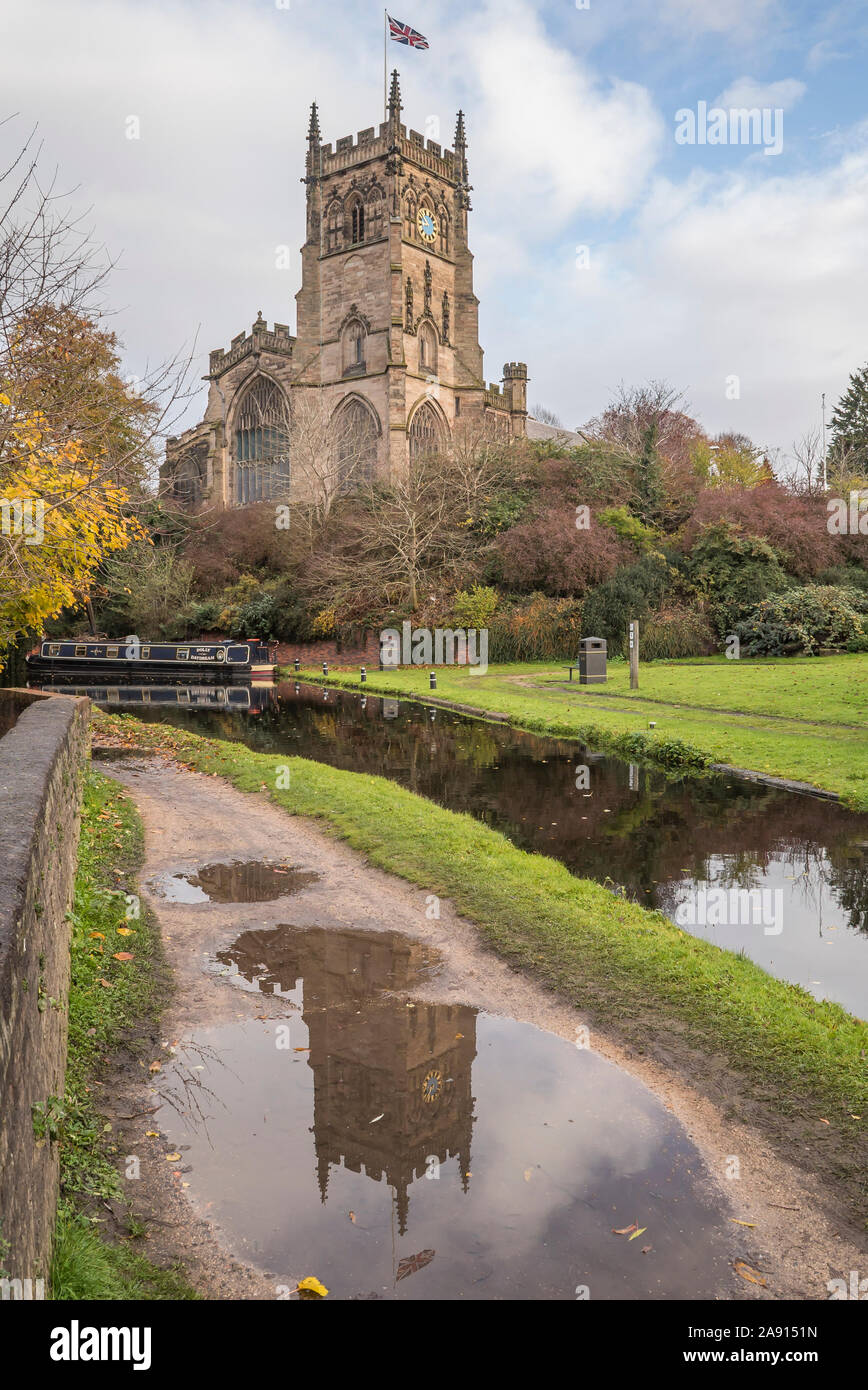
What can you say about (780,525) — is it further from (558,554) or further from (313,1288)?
(313,1288)

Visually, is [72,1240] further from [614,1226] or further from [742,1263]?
[742,1263]

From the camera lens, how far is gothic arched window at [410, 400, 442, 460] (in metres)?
48.8

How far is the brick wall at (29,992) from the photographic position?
8.75 ft

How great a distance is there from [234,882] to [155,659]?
2646 cm

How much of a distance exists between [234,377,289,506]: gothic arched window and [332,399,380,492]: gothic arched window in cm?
358

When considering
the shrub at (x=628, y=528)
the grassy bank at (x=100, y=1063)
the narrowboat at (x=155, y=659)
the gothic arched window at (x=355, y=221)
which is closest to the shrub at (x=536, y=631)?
the shrub at (x=628, y=528)

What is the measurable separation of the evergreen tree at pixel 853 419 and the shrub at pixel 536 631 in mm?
35969

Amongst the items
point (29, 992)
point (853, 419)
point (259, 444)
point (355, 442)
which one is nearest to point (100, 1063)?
point (29, 992)

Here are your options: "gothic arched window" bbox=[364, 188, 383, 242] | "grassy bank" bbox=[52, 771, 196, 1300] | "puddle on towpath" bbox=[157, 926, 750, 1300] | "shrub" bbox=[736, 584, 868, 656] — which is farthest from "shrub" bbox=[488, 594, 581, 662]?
"gothic arched window" bbox=[364, 188, 383, 242]

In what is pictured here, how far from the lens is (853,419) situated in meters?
60.1

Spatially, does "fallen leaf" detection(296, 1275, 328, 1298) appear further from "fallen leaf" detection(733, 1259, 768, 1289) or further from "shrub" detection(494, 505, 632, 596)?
"shrub" detection(494, 505, 632, 596)

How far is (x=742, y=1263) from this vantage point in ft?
11.1
